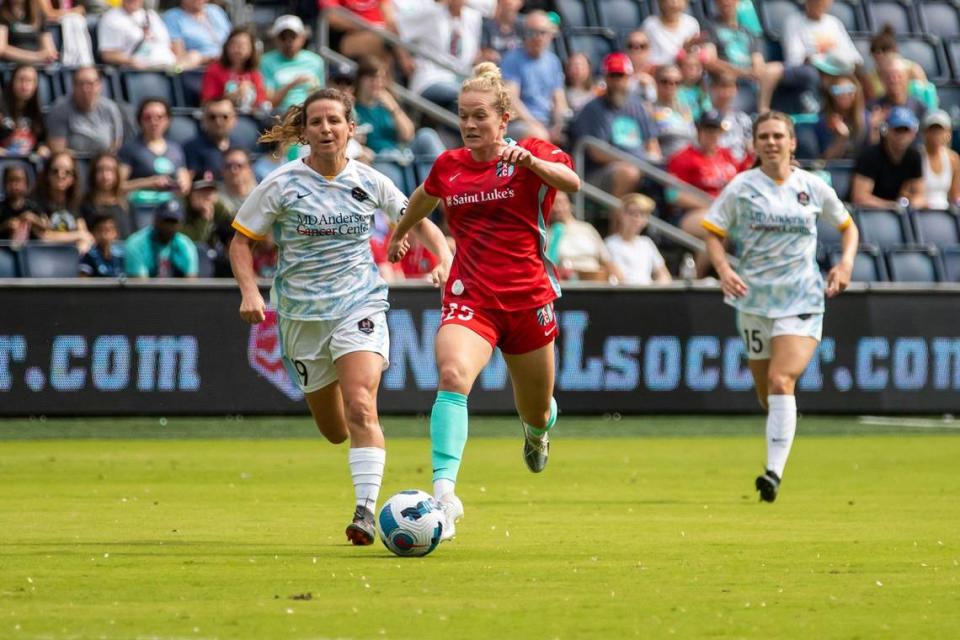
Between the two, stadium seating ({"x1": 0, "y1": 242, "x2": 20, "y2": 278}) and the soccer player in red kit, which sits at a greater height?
the soccer player in red kit

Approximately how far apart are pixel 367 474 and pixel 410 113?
12.2m

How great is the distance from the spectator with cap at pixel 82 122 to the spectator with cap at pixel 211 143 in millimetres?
794

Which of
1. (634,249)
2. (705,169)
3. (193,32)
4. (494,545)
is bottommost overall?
(634,249)

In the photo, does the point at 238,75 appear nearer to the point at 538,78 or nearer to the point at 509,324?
the point at 538,78

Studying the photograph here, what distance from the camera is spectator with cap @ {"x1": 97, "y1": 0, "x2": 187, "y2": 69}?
19.2 m

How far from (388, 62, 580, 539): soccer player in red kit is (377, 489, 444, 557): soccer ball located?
2.94ft

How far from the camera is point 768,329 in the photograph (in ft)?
39.2

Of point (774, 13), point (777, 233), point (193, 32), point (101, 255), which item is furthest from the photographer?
point (774, 13)

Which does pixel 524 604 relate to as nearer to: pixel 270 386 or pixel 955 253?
pixel 270 386

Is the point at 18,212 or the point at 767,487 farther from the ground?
the point at 767,487

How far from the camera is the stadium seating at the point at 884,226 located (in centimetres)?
2047

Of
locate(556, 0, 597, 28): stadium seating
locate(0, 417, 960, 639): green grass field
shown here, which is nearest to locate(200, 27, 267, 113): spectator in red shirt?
locate(0, 417, 960, 639): green grass field

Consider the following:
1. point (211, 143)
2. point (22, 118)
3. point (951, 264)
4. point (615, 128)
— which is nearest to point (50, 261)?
point (22, 118)

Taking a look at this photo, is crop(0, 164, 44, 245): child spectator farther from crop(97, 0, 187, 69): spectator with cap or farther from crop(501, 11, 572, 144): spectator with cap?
crop(501, 11, 572, 144): spectator with cap
